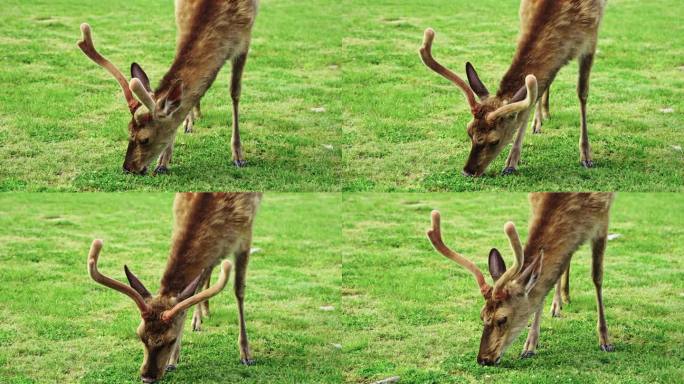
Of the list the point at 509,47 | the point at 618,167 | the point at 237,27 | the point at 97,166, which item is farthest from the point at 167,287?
the point at 509,47

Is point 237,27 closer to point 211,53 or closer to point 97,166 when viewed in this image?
point 211,53

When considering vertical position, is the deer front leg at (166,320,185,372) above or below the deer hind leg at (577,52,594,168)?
below

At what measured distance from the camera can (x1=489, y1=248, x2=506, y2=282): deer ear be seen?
28.2 ft

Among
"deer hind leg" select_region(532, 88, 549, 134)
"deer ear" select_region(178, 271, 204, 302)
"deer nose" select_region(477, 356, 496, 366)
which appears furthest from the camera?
"deer hind leg" select_region(532, 88, 549, 134)

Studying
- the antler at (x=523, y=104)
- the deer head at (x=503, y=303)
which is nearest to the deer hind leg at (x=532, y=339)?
the deer head at (x=503, y=303)

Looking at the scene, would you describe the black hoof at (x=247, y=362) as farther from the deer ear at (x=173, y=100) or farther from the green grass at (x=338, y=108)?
the deer ear at (x=173, y=100)

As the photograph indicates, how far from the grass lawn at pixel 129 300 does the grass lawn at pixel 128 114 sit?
1.30m

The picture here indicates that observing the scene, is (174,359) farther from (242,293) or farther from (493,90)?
(493,90)

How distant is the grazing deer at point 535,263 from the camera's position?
8539mm

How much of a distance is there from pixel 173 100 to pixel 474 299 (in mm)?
3337

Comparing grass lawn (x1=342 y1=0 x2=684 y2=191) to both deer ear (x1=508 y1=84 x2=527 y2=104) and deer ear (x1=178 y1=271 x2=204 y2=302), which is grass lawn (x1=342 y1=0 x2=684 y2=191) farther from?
deer ear (x1=178 y1=271 x2=204 y2=302)

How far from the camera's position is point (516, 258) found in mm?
8352

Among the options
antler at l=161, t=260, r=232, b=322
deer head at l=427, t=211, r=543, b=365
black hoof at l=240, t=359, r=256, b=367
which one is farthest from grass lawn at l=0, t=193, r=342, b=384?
deer head at l=427, t=211, r=543, b=365

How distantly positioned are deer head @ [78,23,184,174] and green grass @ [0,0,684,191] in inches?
12.8
